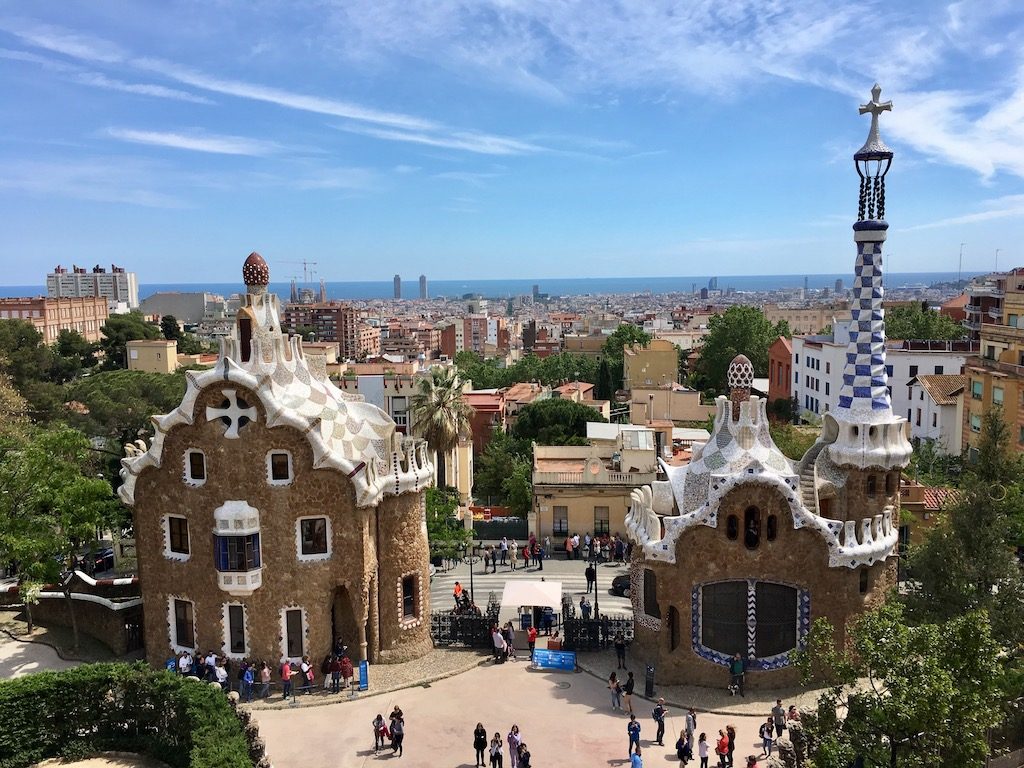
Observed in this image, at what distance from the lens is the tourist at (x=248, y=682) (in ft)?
79.4

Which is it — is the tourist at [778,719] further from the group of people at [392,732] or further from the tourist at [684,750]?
the group of people at [392,732]

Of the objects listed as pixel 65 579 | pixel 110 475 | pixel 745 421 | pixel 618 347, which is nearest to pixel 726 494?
pixel 745 421

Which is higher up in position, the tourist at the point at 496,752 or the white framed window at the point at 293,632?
the white framed window at the point at 293,632

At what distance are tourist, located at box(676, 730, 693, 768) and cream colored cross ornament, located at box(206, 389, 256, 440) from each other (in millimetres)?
14422

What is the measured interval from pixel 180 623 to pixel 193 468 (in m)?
5.01

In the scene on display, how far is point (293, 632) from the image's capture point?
25438 mm

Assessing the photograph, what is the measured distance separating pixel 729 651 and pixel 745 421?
22.0ft

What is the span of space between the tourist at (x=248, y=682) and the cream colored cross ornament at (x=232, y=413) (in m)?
6.69

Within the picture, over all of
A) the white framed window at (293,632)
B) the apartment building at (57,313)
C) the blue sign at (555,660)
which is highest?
the apartment building at (57,313)

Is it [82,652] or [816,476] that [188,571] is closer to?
[82,652]

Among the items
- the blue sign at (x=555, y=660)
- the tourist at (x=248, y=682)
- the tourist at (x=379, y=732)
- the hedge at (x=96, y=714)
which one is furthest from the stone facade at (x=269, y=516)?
the tourist at (x=379, y=732)

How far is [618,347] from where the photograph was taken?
382ft

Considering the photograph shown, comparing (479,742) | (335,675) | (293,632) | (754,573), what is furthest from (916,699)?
(293,632)

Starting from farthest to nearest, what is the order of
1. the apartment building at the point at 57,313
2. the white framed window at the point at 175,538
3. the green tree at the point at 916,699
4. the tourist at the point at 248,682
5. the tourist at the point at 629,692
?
the apartment building at the point at 57,313
the white framed window at the point at 175,538
the tourist at the point at 248,682
the tourist at the point at 629,692
the green tree at the point at 916,699
